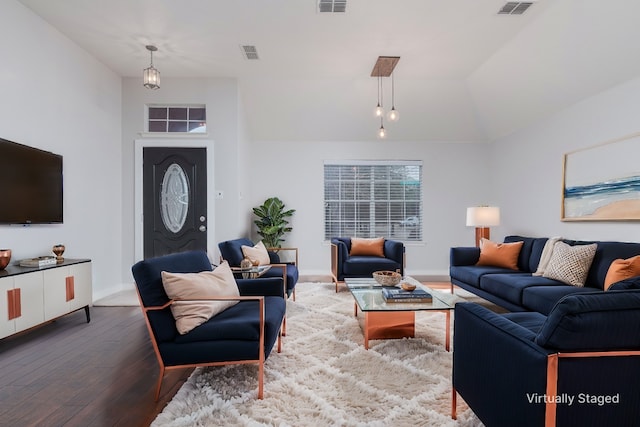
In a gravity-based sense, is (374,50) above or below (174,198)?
above

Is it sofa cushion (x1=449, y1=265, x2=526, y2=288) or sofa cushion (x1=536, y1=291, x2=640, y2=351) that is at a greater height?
sofa cushion (x1=536, y1=291, x2=640, y2=351)

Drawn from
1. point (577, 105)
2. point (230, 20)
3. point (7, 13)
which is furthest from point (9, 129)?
point (577, 105)

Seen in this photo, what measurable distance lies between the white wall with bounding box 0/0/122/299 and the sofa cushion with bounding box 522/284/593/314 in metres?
4.92

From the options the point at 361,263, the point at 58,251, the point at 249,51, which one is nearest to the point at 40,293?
the point at 58,251

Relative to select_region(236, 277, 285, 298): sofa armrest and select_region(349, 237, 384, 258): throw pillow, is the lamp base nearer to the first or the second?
select_region(349, 237, 384, 258): throw pillow

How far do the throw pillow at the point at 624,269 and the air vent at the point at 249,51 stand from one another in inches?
172

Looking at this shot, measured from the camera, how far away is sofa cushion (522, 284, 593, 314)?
282 cm

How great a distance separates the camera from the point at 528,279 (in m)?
3.43

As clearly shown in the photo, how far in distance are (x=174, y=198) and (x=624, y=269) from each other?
5271 mm

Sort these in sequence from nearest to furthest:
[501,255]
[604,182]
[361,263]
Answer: [604,182], [501,255], [361,263]

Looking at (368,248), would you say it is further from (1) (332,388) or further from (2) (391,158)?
(1) (332,388)

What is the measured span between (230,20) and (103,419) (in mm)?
3647

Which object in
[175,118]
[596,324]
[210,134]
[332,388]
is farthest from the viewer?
[175,118]

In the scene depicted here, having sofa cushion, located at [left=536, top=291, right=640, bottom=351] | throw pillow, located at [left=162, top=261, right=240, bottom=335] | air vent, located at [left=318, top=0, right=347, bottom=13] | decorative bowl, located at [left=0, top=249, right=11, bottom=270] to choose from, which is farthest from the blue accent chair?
air vent, located at [left=318, top=0, right=347, bottom=13]
